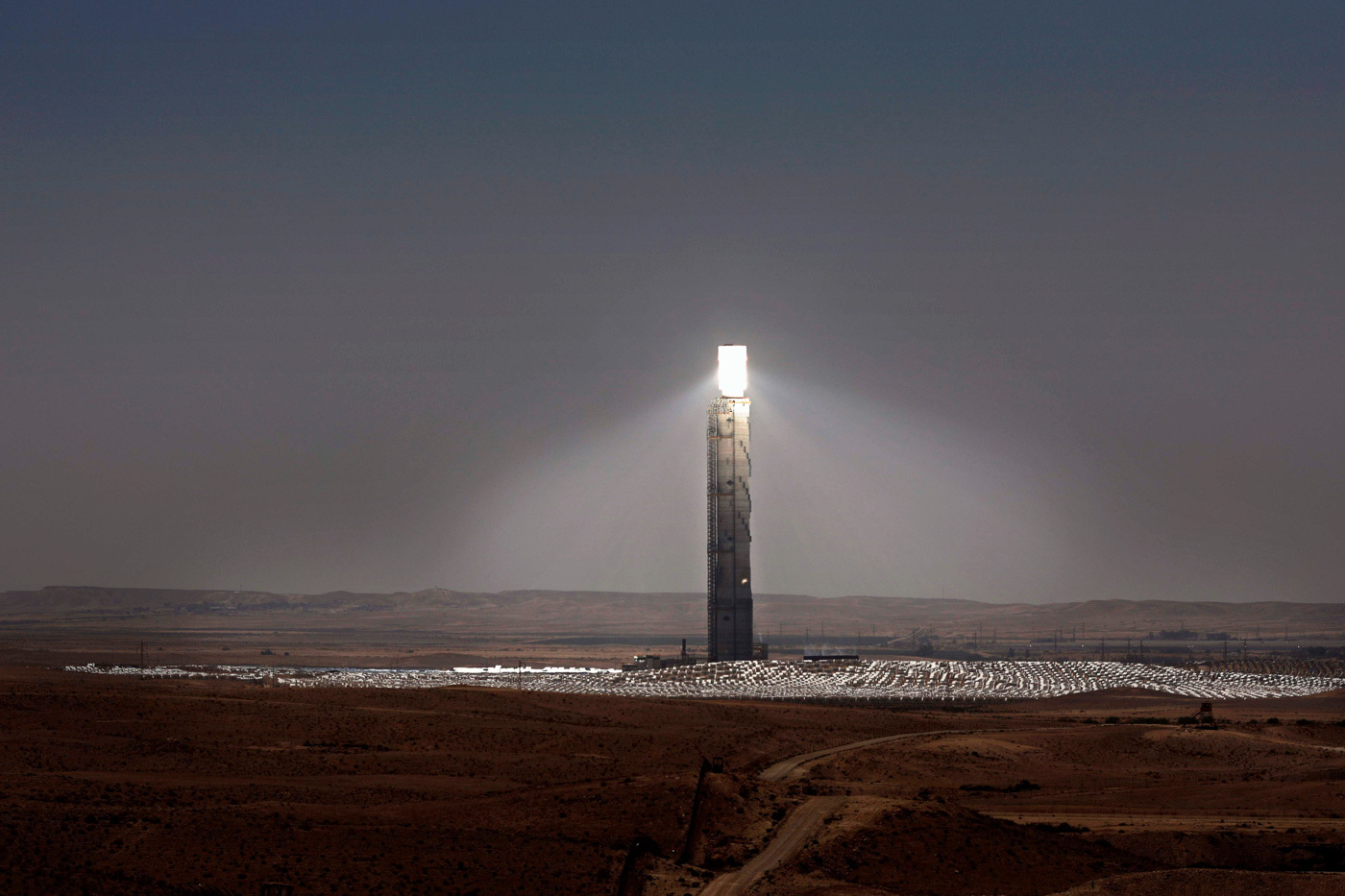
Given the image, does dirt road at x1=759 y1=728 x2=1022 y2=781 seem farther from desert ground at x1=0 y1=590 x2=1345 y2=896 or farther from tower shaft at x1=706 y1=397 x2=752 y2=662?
tower shaft at x1=706 y1=397 x2=752 y2=662

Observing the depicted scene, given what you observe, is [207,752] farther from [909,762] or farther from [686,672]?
[686,672]

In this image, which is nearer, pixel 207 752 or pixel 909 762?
pixel 207 752

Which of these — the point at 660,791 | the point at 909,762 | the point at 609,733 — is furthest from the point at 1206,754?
the point at 660,791

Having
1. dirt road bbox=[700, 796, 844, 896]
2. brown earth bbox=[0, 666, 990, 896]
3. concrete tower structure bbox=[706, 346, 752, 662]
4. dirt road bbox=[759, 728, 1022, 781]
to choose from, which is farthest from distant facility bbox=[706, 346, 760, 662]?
dirt road bbox=[700, 796, 844, 896]

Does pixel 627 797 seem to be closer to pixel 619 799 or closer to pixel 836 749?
pixel 619 799

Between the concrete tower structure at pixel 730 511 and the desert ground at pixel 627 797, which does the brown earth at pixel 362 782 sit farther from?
the concrete tower structure at pixel 730 511

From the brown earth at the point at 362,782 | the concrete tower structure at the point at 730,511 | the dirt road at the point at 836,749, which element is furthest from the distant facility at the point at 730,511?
the dirt road at the point at 836,749

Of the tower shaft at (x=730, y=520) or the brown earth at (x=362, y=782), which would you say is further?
the tower shaft at (x=730, y=520)
